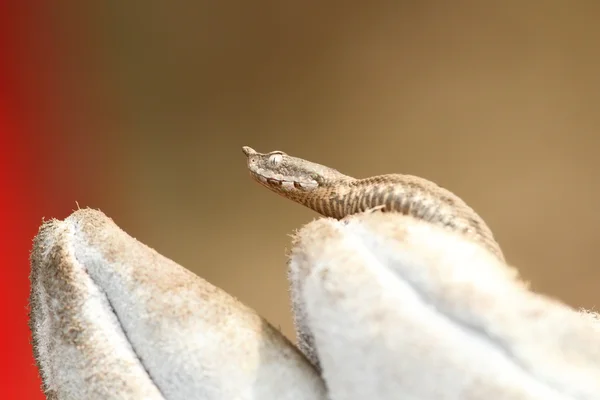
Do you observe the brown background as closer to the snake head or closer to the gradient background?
the gradient background

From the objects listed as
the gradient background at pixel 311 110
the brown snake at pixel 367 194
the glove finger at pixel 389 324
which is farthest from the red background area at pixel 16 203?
the glove finger at pixel 389 324

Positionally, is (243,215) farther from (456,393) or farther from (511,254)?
(456,393)

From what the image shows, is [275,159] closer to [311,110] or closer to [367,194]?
[367,194]

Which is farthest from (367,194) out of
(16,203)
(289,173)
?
→ (16,203)

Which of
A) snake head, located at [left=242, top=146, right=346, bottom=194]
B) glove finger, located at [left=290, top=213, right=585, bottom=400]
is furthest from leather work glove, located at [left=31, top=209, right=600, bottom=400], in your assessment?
snake head, located at [left=242, top=146, right=346, bottom=194]

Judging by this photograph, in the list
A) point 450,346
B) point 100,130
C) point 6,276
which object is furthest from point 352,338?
point 100,130

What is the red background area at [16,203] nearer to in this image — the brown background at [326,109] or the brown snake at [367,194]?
the brown background at [326,109]
